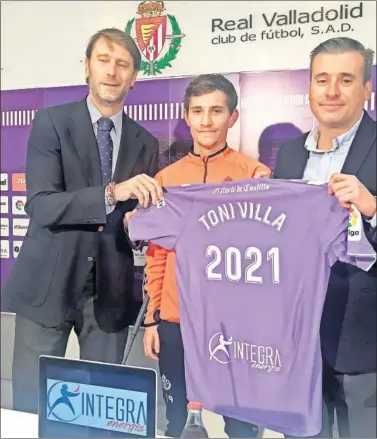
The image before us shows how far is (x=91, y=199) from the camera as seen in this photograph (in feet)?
5.08

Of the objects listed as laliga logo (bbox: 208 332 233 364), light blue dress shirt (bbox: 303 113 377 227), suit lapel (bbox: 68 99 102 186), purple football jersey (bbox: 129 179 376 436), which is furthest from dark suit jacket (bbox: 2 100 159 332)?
light blue dress shirt (bbox: 303 113 377 227)

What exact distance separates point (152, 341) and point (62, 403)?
0.36 m

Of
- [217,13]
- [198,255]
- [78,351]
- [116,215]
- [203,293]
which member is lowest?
[78,351]

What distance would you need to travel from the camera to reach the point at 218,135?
1.46 meters

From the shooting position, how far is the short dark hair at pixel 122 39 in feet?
5.09

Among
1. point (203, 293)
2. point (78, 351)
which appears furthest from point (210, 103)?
point (78, 351)

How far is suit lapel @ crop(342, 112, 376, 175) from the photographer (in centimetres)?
134

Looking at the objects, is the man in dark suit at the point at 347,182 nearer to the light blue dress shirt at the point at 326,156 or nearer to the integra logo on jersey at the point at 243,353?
the light blue dress shirt at the point at 326,156

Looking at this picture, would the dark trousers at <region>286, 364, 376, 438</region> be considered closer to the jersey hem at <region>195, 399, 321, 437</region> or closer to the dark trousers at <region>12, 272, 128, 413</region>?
the jersey hem at <region>195, 399, 321, 437</region>

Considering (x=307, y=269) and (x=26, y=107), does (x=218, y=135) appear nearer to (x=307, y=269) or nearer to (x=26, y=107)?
(x=307, y=269)

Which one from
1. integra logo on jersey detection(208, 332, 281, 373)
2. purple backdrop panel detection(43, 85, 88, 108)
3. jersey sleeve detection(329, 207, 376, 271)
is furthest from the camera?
purple backdrop panel detection(43, 85, 88, 108)

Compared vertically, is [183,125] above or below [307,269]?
above

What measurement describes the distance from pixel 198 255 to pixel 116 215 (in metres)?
0.29

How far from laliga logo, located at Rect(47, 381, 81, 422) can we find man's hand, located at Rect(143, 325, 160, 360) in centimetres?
26
